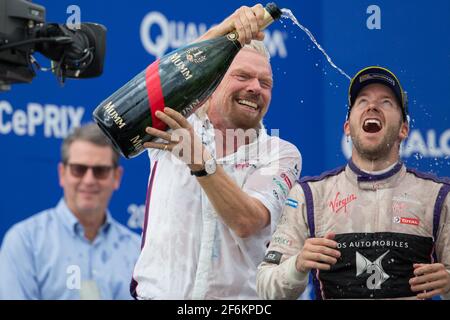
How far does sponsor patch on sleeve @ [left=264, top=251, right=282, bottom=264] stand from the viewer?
3.91 m

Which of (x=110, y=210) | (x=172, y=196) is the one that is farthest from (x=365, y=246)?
(x=110, y=210)

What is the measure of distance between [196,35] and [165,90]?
1768 mm

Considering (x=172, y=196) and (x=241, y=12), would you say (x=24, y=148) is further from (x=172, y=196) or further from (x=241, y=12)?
(x=241, y=12)

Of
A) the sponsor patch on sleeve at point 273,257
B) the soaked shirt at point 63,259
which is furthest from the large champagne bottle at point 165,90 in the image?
the soaked shirt at point 63,259

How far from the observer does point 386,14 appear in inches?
189

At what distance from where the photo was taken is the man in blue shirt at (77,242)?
530 centimetres

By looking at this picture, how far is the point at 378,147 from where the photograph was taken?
3879mm

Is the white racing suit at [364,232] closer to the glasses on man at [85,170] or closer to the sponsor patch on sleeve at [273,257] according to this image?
the sponsor patch on sleeve at [273,257]

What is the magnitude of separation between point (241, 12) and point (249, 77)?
1.17 ft

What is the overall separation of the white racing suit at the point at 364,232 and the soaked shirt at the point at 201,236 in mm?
332

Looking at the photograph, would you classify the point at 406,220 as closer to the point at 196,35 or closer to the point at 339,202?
the point at 339,202

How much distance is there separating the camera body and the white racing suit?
0.87m
